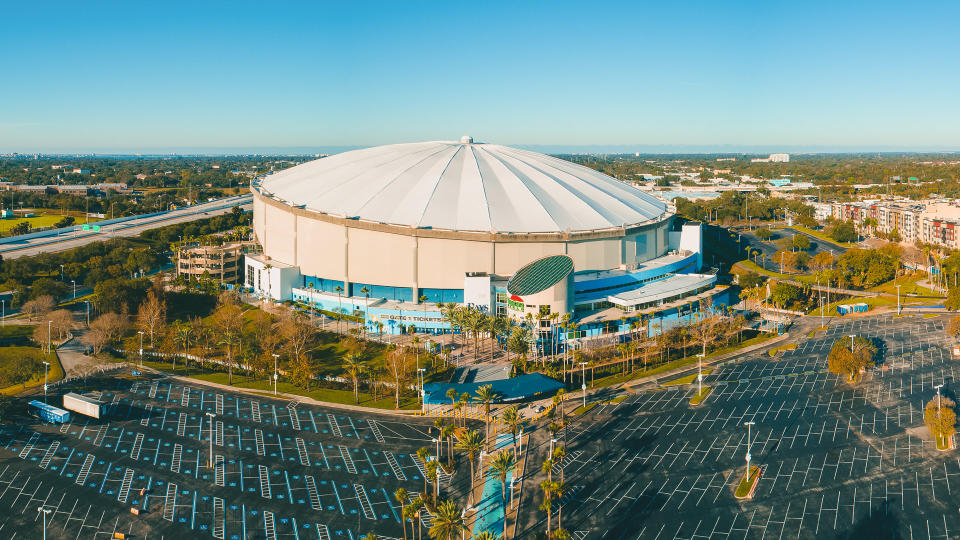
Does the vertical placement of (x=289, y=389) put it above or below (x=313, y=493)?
above

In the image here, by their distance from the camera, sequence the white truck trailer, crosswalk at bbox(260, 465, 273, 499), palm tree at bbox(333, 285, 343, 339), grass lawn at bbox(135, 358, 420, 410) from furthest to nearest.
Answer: palm tree at bbox(333, 285, 343, 339), grass lawn at bbox(135, 358, 420, 410), the white truck trailer, crosswalk at bbox(260, 465, 273, 499)

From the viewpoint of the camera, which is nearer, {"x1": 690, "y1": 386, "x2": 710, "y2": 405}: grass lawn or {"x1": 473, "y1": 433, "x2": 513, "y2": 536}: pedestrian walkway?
{"x1": 473, "y1": 433, "x2": 513, "y2": 536}: pedestrian walkway

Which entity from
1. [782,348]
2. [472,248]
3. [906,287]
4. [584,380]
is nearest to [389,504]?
[584,380]

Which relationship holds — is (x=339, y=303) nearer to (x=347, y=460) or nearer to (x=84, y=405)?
(x=84, y=405)

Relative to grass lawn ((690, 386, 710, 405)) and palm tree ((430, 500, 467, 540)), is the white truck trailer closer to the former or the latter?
palm tree ((430, 500, 467, 540))

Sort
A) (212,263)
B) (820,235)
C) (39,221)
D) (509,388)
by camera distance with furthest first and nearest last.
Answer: (39,221)
(820,235)
(212,263)
(509,388)

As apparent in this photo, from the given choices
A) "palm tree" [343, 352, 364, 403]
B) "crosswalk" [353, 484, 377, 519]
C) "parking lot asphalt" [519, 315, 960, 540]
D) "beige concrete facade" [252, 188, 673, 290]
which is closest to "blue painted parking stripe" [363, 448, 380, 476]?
"crosswalk" [353, 484, 377, 519]

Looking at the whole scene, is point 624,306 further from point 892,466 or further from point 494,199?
point 892,466

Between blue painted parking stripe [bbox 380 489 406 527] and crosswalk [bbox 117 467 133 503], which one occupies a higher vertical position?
crosswalk [bbox 117 467 133 503]

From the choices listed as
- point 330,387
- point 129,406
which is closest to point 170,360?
point 129,406
